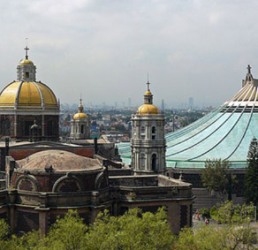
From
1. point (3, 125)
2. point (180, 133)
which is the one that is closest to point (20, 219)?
point (3, 125)

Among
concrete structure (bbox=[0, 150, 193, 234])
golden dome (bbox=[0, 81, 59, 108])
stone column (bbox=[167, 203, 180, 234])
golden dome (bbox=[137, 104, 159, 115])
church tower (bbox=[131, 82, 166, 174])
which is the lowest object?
stone column (bbox=[167, 203, 180, 234])

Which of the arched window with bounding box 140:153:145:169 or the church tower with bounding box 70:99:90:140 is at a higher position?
the church tower with bounding box 70:99:90:140

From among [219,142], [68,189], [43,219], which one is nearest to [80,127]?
[219,142]

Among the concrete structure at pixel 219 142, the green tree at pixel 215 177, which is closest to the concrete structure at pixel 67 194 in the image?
the concrete structure at pixel 219 142

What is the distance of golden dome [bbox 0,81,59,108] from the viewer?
45.5 metres

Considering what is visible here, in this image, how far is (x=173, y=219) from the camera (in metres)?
34.6

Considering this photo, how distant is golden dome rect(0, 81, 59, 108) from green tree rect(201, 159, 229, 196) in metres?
15.8

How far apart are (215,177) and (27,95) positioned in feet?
61.7

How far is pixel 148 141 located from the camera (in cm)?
4897

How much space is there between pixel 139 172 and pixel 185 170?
9.71 metres

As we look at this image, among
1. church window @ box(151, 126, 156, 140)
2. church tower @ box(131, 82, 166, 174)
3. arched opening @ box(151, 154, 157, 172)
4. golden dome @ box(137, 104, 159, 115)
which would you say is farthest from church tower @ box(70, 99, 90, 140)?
arched opening @ box(151, 154, 157, 172)

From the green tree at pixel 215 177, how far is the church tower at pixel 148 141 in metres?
5.62

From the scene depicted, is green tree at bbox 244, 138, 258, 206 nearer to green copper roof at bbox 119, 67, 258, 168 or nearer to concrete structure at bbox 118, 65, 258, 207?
concrete structure at bbox 118, 65, 258, 207

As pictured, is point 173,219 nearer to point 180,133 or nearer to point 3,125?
point 3,125
